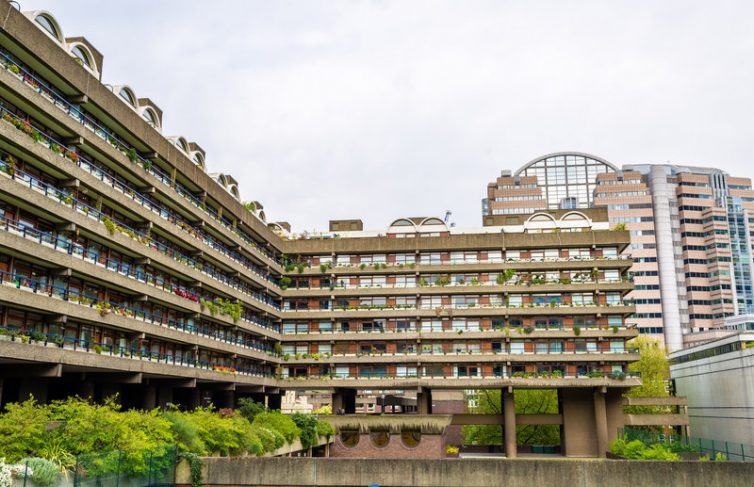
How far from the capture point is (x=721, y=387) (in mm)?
67188

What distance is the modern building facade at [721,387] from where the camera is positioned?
61500 mm

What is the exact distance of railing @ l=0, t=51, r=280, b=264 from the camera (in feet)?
110

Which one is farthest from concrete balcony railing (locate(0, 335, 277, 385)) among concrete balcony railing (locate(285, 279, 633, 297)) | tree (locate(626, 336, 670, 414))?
tree (locate(626, 336, 670, 414))

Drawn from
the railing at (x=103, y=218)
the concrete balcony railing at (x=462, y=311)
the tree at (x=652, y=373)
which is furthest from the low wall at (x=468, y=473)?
the tree at (x=652, y=373)

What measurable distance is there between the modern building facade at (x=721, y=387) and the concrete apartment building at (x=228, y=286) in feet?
29.8

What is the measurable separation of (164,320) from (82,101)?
55.2ft

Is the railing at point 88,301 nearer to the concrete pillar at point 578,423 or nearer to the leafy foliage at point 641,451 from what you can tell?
the leafy foliage at point 641,451

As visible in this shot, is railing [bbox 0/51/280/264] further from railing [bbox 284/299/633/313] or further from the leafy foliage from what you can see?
the leafy foliage

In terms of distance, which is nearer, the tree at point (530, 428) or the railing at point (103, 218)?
the railing at point (103, 218)

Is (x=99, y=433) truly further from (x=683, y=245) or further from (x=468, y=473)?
(x=683, y=245)

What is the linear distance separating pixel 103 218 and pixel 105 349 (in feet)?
24.2

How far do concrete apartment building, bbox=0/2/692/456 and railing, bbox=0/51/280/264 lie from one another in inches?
6.4

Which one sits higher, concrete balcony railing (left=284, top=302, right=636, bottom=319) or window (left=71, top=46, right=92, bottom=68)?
window (left=71, top=46, right=92, bottom=68)

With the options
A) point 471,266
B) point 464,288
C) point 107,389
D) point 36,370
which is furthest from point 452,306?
point 36,370
